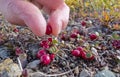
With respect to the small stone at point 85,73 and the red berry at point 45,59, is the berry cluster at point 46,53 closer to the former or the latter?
the red berry at point 45,59

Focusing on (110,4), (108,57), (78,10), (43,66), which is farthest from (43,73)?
(110,4)

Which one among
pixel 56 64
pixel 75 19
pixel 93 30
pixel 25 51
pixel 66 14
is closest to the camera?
pixel 66 14

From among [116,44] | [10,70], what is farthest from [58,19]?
[116,44]

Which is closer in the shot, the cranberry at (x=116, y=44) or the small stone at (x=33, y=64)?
the small stone at (x=33, y=64)

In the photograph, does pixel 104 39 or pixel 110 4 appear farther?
pixel 110 4

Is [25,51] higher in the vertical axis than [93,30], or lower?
lower

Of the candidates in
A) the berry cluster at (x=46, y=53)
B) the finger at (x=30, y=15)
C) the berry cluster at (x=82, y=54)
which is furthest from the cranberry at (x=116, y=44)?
the finger at (x=30, y=15)

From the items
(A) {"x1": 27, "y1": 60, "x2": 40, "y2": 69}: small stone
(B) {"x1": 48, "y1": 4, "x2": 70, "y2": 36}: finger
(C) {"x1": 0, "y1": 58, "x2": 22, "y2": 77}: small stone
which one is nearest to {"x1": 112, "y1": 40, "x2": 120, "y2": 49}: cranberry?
(A) {"x1": 27, "y1": 60, "x2": 40, "y2": 69}: small stone

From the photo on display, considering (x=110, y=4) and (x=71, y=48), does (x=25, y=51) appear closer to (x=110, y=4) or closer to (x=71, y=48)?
(x=71, y=48)
